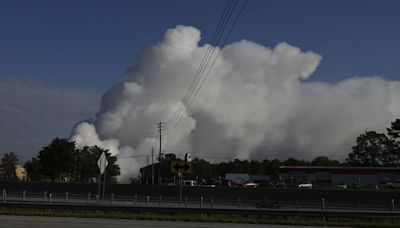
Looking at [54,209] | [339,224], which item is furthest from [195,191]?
[339,224]

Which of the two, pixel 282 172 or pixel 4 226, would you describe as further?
pixel 282 172

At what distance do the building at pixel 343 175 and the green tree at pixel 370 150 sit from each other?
39.2 meters

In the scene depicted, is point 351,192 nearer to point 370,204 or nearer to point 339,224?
point 370,204

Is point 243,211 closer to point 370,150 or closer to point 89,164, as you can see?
point 89,164

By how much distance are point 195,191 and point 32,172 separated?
329 feet

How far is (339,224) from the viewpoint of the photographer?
79.5 ft

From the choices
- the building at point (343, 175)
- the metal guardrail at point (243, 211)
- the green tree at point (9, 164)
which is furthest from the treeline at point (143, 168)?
the metal guardrail at point (243, 211)

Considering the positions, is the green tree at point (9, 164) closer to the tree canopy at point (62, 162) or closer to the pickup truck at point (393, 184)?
the tree canopy at point (62, 162)

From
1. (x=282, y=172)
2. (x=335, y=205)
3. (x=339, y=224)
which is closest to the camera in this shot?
(x=339, y=224)

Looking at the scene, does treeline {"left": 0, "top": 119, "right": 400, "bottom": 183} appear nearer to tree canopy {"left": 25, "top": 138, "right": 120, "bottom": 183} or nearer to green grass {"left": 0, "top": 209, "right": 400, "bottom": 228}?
tree canopy {"left": 25, "top": 138, "right": 120, "bottom": 183}

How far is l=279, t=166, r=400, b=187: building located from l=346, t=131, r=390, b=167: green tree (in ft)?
129

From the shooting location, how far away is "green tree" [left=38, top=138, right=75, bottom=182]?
110 m

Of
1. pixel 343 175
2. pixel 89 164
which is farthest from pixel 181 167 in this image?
pixel 89 164

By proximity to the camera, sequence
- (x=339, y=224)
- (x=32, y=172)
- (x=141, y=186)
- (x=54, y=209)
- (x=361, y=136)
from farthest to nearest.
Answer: (x=361, y=136) < (x=32, y=172) < (x=141, y=186) < (x=54, y=209) < (x=339, y=224)
